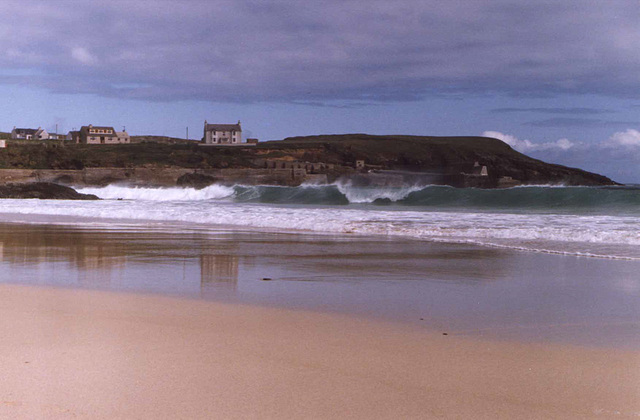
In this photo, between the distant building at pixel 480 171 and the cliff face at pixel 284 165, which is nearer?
the cliff face at pixel 284 165

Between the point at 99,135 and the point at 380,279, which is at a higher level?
the point at 99,135

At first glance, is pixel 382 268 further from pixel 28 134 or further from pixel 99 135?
A: pixel 28 134

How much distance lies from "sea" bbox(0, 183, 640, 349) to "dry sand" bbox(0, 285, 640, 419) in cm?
59

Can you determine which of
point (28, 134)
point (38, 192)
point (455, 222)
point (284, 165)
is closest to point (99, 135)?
point (28, 134)

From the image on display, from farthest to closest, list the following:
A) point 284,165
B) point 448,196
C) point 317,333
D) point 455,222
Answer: point 284,165 < point 448,196 < point 455,222 < point 317,333

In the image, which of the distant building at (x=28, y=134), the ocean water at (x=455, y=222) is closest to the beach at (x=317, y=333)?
the ocean water at (x=455, y=222)

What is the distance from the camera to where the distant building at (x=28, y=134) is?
9869 centimetres

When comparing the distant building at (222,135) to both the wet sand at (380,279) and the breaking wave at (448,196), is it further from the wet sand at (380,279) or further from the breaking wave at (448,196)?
the wet sand at (380,279)

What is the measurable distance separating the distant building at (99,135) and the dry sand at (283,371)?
91.4m

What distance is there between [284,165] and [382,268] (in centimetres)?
6607

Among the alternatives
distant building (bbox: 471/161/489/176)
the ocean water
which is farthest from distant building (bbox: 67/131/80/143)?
the ocean water

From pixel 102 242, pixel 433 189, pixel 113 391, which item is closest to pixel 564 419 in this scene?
pixel 113 391

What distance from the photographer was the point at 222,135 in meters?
92.1

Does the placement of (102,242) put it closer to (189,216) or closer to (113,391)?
(189,216)
